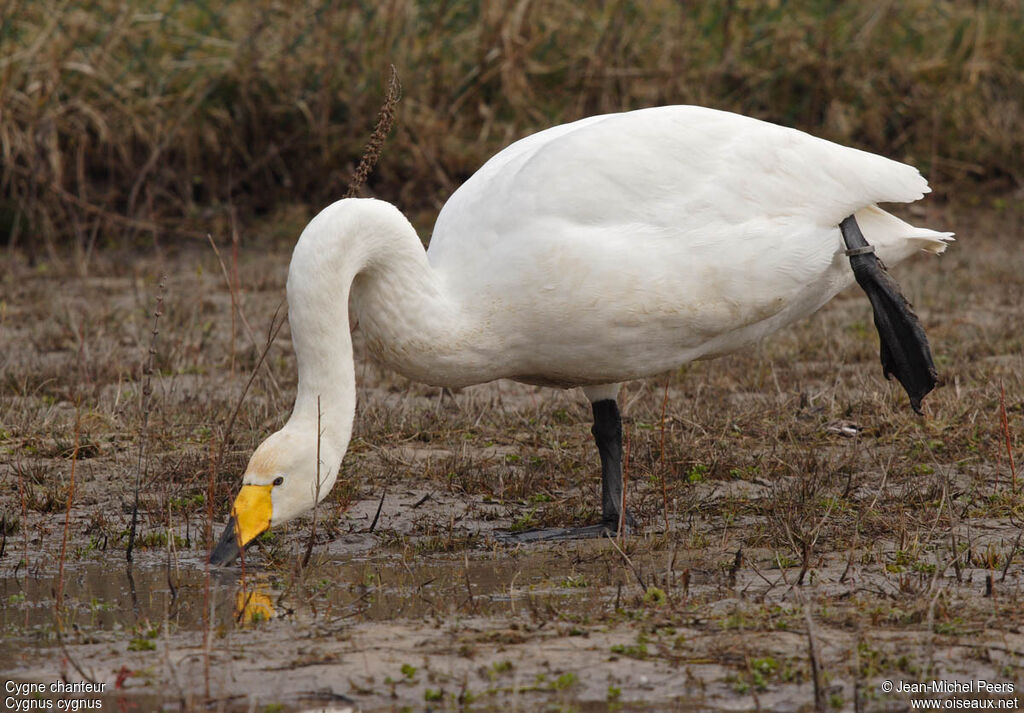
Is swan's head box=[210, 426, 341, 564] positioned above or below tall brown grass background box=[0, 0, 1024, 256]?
below

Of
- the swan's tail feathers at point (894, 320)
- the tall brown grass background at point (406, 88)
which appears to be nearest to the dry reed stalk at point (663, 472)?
the swan's tail feathers at point (894, 320)

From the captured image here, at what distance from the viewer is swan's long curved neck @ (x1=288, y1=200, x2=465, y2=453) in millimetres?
4578

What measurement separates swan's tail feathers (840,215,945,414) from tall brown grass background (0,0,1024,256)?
5.55m

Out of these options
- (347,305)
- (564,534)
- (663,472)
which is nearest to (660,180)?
(663,472)

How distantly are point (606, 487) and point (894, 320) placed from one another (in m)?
1.31

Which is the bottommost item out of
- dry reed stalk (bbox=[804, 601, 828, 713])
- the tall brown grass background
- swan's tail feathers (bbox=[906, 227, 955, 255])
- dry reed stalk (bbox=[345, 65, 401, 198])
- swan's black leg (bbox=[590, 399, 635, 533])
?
dry reed stalk (bbox=[804, 601, 828, 713])

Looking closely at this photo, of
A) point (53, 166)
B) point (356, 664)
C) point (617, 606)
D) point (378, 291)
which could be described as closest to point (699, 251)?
point (378, 291)

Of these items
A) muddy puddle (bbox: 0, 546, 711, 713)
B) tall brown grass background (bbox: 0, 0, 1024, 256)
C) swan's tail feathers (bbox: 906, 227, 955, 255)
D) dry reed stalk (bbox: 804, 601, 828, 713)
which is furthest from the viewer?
tall brown grass background (bbox: 0, 0, 1024, 256)

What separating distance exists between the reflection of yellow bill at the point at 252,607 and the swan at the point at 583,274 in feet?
0.67

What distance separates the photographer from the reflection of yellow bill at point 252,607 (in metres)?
4.11

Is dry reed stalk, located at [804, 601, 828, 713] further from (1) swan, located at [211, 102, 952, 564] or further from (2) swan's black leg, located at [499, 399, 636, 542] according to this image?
(2) swan's black leg, located at [499, 399, 636, 542]

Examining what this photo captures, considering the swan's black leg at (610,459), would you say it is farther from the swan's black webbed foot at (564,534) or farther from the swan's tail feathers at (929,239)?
the swan's tail feathers at (929,239)

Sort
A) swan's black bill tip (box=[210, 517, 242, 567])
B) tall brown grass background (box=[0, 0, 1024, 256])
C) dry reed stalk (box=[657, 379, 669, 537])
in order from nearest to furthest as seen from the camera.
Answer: swan's black bill tip (box=[210, 517, 242, 567]), dry reed stalk (box=[657, 379, 669, 537]), tall brown grass background (box=[0, 0, 1024, 256])

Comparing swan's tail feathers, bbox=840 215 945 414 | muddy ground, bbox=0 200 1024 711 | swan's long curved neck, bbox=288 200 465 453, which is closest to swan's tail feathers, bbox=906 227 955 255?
swan's tail feathers, bbox=840 215 945 414
